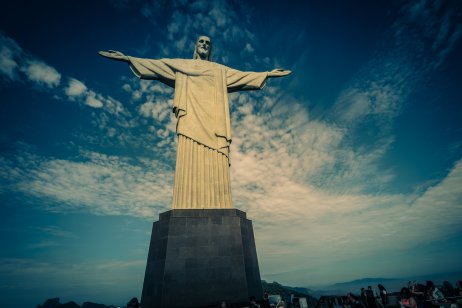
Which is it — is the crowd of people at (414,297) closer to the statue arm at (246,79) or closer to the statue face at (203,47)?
the statue arm at (246,79)

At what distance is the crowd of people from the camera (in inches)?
256

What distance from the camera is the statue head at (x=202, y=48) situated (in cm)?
1180

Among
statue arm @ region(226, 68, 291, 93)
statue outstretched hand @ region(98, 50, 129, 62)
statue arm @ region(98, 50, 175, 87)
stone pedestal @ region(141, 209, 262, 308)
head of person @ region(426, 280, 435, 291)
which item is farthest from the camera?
statue arm @ region(226, 68, 291, 93)

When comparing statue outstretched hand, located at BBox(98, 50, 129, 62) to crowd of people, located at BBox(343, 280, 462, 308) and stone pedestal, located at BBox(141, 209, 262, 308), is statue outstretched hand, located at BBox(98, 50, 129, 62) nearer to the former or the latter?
stone pedestal, located at BBox(141, 209, 262, 308)

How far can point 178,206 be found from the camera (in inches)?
315

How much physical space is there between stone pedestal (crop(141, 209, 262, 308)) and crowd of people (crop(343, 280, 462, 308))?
3.18 meters

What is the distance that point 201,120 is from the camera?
32.0ft

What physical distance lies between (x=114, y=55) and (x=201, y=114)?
4421 mm

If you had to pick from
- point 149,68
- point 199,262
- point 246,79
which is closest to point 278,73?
point 246,79

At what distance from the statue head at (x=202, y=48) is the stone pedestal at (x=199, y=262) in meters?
7.92

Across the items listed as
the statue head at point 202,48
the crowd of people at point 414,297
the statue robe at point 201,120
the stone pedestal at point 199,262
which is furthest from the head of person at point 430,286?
the statue head at point 202,48

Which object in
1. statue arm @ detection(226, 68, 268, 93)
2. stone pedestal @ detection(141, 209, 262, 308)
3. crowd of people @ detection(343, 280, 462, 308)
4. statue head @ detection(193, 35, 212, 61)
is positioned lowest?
crowd of people @ detection(343, 280, 462, 308)

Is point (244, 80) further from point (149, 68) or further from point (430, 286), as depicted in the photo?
point (430, 286)

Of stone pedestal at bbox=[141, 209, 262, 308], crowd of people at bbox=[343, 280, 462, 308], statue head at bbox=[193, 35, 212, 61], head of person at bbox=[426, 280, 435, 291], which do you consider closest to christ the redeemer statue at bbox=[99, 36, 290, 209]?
statue head at bbox=[193, 35, 212, 61]
